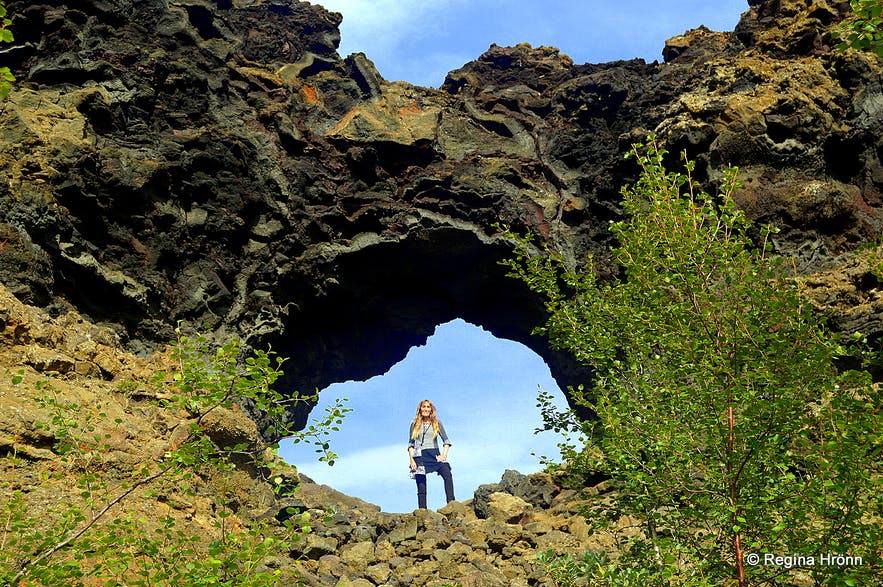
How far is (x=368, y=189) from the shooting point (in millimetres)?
25016

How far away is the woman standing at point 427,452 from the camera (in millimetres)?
23750

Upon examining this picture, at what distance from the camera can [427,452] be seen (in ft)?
79.3

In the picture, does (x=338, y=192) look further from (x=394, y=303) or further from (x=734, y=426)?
(x=734, y=426)

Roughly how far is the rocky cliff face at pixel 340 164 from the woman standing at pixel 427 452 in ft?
11.9

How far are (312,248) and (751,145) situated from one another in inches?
607

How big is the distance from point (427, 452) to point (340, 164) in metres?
11.7

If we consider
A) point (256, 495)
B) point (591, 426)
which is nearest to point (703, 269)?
point (591, 426)

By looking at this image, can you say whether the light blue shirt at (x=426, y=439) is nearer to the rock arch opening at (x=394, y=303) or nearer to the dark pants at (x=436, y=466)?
the dark pants at (x=436, y=466)

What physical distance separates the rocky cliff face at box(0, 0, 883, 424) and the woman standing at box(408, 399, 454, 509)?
363 centimetres

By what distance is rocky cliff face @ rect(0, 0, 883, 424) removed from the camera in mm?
18578

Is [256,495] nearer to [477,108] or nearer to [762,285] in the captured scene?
[762,285]

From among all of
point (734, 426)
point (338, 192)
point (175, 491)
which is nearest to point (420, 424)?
point (338, 192)

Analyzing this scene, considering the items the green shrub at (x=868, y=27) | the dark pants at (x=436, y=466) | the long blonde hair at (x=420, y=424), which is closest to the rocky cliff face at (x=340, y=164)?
the long blonde hair at (x=420, y=424)

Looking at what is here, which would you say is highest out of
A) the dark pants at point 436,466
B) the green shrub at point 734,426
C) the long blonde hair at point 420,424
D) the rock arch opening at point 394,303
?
the rock arch opening at point 394,303
